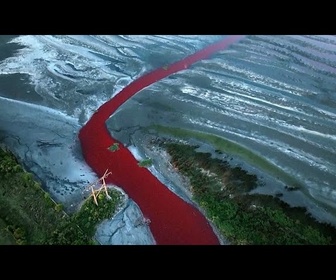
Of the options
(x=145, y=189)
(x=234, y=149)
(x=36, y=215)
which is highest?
(x=234, y=149)

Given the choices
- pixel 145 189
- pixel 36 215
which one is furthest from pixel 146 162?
pixel 36 215

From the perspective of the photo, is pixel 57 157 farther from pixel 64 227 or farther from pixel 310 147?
pixel 310 147

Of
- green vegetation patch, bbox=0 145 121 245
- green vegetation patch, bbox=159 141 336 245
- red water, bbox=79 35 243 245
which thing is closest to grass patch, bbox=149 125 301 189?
green vegetation patch, bbox=159 141 336 245

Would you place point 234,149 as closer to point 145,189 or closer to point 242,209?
point 242,209

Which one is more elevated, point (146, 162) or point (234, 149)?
point (234, 149)

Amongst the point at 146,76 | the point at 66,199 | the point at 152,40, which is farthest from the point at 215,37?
the point at 66,199

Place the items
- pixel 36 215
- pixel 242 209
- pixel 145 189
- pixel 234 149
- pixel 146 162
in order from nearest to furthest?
1. pixel 36 215
2. pixel 242 209
3. pixel 145 189
4. pixel 146 162
5. pixel 234 149

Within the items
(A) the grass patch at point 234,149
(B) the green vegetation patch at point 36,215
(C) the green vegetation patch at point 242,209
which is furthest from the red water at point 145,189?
(A) the grass patch at point 234,149

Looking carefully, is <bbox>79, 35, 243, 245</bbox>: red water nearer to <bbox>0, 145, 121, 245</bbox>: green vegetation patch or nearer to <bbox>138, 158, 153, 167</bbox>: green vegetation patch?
<bbox>138, 158, 153, 167</bbox>: green vegetation patch
